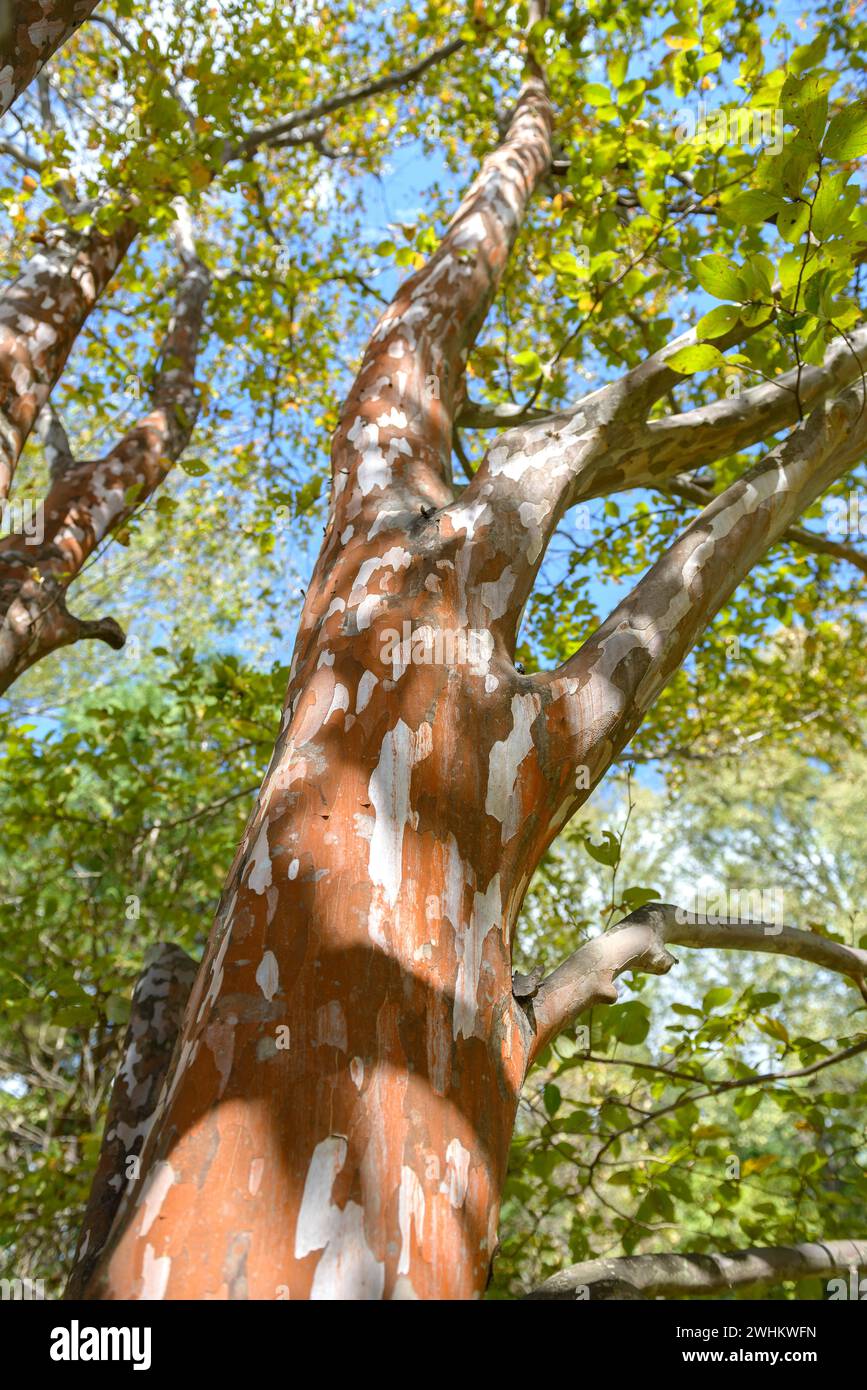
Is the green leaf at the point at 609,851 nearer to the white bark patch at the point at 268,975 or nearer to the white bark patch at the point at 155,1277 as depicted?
the white bark patch at the point at 268,975

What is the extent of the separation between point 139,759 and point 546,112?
404 centimetres

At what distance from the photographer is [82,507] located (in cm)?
401

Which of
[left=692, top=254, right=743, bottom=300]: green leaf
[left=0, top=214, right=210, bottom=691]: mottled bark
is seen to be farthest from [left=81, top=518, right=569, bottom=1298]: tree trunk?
[left=0, top=214, right=210, bottom=691]: mottled bark

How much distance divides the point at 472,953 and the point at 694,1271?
1.20 metres

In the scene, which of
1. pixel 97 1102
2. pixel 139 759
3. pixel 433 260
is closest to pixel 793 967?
pixel 97 1102

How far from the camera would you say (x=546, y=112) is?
15.5ft

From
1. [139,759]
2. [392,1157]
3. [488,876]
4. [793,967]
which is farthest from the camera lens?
[793,967]

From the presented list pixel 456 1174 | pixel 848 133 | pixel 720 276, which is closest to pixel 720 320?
pixel 720 276

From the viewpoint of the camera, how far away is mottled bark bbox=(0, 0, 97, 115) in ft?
5.31

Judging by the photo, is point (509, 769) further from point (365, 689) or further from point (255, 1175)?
point (255, 1175)

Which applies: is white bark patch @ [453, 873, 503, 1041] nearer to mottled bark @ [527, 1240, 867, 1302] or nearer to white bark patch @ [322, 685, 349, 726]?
white bark patch @ [322, 685, 349, 726]

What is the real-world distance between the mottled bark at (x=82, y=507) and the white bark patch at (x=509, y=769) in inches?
87.1

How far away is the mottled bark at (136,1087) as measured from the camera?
1826 millimetres
